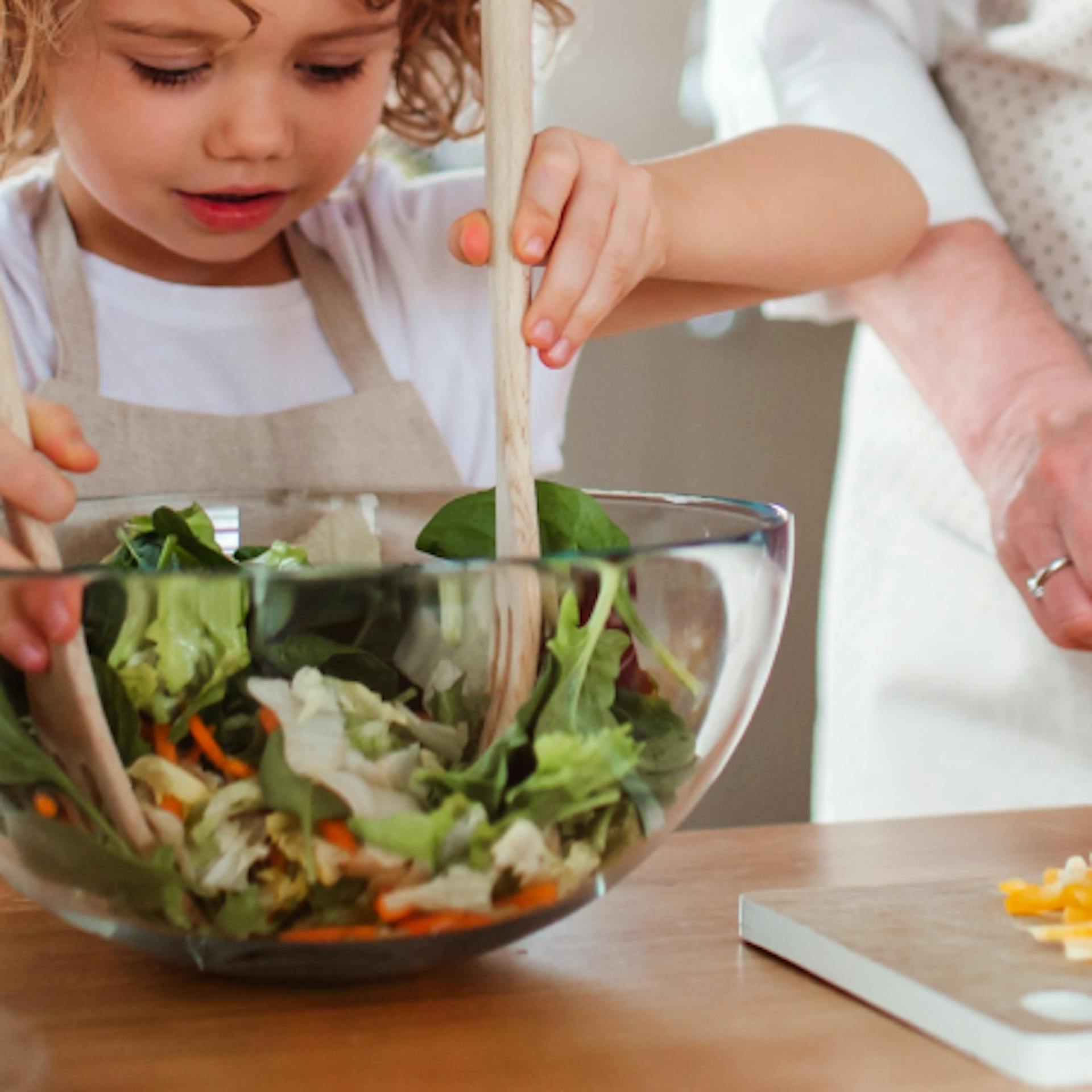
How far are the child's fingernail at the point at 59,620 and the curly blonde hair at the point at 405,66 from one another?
0.57 metres

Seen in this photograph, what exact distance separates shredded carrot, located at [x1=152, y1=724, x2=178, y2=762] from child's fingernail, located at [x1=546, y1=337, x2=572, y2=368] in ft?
0.72

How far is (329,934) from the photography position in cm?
45

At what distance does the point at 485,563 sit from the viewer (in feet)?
1.38

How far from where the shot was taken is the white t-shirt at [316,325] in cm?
121

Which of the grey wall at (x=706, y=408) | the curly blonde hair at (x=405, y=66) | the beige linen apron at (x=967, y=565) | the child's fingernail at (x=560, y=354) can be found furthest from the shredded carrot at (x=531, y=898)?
the grey wall at (x=706, y=408)

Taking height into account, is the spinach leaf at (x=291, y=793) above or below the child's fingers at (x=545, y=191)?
below

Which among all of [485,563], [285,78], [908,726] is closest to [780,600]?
[485,563]

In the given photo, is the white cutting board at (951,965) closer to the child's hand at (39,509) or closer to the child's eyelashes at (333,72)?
the child's hand at (39,509)

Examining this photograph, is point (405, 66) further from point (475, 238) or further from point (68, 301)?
point (475, 238)

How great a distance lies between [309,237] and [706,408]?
1124 mm

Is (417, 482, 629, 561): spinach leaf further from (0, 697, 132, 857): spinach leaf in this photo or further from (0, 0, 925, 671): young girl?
(0, 697, 132, 857): spinach leaf

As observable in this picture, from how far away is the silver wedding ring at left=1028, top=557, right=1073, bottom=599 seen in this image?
2.98 feet

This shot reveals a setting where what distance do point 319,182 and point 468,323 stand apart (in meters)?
0.29

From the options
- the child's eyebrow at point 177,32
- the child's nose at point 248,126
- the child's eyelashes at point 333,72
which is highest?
the child's eyebrow at point 177,32
